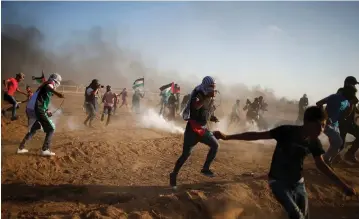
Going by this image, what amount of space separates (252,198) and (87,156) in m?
4.64

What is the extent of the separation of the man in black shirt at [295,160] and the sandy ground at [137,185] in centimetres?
158

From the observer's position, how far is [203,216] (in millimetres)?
4508

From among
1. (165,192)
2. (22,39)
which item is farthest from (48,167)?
(22,39)

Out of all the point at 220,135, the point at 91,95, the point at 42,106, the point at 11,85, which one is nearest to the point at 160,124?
the point at 91,95

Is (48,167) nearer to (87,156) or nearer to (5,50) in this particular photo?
(87,156)

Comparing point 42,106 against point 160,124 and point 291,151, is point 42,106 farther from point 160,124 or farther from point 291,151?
point 160,124

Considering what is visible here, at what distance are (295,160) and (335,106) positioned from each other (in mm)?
3967

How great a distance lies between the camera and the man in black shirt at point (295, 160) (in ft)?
10.3

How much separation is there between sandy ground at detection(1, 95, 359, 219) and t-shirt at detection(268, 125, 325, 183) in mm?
1717

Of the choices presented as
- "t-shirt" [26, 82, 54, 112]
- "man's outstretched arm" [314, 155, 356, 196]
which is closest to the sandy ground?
"t-shirt" [26, 82, 54, 112]

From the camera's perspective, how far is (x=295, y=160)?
10.6ft

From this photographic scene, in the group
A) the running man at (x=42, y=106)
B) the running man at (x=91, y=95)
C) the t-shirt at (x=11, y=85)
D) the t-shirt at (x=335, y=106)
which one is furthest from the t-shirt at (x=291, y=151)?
the t-shirt at (x=11, y=85)

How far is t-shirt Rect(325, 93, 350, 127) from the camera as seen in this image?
21.0 ft

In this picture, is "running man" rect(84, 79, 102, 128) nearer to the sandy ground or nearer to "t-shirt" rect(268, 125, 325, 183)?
the sandy ground
